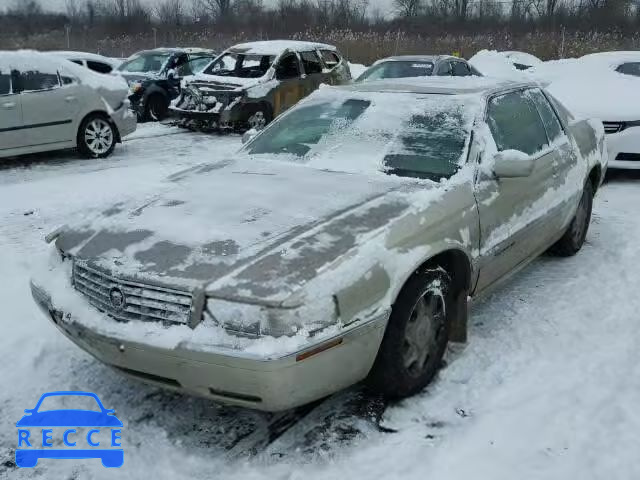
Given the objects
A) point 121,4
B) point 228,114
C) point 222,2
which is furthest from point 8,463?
point 222,2

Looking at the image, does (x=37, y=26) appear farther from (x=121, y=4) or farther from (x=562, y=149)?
(x=562, y=149)

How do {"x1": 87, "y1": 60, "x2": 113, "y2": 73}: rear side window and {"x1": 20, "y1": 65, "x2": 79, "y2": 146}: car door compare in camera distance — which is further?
{"x1": 87, "y1": 60, "x2": 113, "y2": 73}: rear side window

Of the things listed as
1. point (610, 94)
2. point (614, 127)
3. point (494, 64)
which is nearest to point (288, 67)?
point (610, 94)

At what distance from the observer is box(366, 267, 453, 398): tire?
314 cm

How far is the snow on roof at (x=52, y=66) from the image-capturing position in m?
8.94

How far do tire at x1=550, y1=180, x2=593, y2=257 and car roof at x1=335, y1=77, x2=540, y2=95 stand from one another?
1.15m

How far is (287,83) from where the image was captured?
12016 millimetres

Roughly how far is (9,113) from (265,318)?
24.1 feet

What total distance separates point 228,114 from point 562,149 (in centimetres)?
741

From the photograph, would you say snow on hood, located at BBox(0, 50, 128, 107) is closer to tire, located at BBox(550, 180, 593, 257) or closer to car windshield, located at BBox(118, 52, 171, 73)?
car windshield, located at BBox(118, 52, 171, 73)

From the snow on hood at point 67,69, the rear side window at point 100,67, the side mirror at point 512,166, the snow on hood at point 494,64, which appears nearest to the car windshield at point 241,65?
the snow on hood at point 67,69

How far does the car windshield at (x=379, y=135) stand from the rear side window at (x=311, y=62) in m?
8.19

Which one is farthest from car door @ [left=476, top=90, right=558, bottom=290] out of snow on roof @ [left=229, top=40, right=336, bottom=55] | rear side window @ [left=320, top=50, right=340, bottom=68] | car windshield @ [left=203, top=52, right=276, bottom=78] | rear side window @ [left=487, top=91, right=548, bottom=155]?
rear side window @ [left=320, top=50, right=340, bottom=68]

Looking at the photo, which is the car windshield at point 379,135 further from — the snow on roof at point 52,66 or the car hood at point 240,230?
the snow on roof at point 52,66
